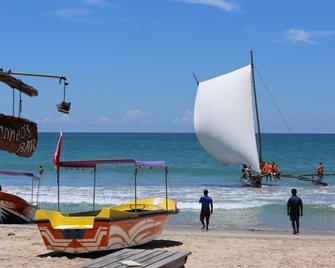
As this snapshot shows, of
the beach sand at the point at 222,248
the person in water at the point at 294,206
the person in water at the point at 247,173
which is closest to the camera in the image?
the beach sand at the point at 222,248

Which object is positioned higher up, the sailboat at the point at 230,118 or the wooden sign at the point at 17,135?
the sailboat at the point at 230,118

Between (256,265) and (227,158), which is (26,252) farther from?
(227,158)

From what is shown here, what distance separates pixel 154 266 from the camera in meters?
7.59

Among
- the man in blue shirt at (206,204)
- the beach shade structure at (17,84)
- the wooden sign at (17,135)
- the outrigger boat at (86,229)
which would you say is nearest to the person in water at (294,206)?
the man in blue shirt at (206,204)

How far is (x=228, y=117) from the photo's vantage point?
116 feet

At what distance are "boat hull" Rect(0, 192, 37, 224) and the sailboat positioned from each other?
55.4 feet

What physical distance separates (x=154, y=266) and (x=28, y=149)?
245 cm

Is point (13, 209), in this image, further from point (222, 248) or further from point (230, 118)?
point (230, 118)

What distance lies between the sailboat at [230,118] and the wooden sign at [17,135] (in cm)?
2833

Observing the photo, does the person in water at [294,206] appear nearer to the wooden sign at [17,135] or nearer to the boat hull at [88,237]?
the boat hull at [88,237]

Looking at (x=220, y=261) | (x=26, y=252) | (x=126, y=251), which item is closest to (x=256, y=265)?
(x=220, y=261)

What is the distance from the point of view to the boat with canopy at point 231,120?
3441cm

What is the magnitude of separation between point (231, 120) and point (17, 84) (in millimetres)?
29384

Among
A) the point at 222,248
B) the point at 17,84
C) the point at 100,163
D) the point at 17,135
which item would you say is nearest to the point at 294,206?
the point at 222,248
